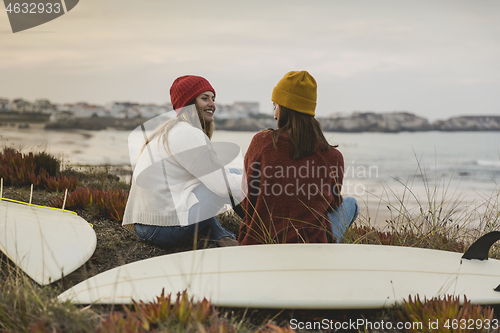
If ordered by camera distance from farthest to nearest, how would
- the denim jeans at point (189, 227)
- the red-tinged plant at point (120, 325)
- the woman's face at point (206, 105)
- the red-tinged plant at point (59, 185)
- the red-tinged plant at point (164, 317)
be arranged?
1. the red-tinged plant at point (59, 185)
2. the woman's face at point (206, 105)
3. the denim jeans at point (189, 227)
4. the red-tinged plant at point (164, 317)
5. the red-tinged plant at point (120, 325)

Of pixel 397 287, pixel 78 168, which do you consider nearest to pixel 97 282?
pixel 397 287

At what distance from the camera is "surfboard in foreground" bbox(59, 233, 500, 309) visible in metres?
2.29

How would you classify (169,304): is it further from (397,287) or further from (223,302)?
(397,287)

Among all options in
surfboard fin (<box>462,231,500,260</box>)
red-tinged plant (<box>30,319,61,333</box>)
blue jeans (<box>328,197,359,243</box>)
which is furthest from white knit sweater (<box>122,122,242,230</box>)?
surfboard fin (<box>462,231,500,260</box>)

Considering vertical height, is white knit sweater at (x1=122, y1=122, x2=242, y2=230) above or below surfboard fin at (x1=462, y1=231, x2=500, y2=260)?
above

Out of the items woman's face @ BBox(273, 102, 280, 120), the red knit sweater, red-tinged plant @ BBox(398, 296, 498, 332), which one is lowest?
red-tinged plant @ BBox(398, 296, 498, 332)

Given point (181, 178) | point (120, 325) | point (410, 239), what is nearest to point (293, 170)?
point (181, 178)

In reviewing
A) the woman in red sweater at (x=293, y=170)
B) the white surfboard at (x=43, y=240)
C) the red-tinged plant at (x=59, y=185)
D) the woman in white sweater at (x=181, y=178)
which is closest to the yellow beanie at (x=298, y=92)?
the woman in red sweater at (x=293, y=170)

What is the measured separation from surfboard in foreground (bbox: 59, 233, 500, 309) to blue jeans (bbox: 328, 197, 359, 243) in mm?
187

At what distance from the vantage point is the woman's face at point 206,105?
3213mm

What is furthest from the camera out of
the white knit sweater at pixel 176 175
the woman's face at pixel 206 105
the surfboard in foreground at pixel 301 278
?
the woman's face at pixel 206 105

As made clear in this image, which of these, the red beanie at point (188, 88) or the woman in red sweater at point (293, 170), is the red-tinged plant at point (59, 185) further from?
the woman in red sweater at point (293, 170)

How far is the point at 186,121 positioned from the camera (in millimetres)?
3121

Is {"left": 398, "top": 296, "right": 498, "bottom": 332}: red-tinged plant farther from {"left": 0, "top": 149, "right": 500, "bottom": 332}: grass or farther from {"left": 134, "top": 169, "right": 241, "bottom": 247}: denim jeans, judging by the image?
{"left": 134, "top": 169, "right": 241, "bottom": 247}: denim jeans
